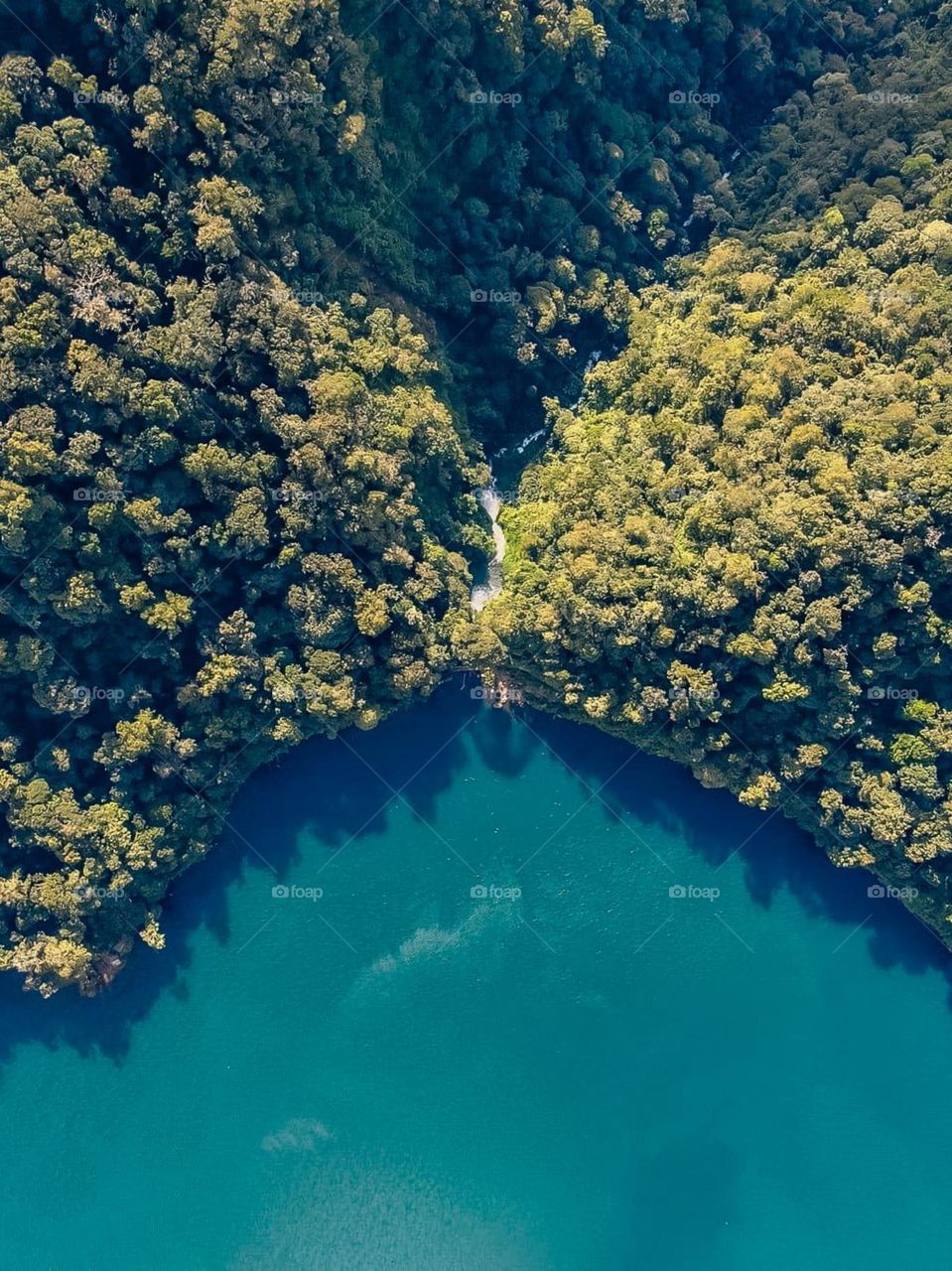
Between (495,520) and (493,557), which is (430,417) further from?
(493,557)

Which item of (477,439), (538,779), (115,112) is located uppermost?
(115,112)

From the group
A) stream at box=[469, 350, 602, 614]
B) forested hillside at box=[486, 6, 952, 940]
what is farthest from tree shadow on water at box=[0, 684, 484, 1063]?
forested hillside at box=[486, 6, 952, 940]

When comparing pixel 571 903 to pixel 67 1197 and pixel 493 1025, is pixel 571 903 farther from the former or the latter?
pixel 67 1197

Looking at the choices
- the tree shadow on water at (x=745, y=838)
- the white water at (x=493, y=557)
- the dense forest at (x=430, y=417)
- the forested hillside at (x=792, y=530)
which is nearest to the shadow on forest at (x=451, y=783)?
the tree shadow on water at (x=745, y=838)

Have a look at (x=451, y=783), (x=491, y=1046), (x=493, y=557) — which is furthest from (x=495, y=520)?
(x=491, y=1046)

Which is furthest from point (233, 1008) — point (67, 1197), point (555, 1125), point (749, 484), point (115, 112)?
Answer: point (115, 112)

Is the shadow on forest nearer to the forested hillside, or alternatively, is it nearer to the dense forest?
the forested hillside
